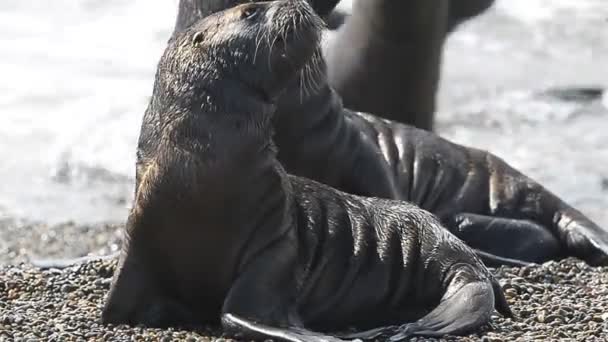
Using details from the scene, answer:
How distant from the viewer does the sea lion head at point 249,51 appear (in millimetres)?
5559

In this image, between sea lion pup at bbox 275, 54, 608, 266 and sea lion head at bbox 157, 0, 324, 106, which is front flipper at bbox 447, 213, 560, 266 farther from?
sea lion head at bbox 157, 0, 324, 106

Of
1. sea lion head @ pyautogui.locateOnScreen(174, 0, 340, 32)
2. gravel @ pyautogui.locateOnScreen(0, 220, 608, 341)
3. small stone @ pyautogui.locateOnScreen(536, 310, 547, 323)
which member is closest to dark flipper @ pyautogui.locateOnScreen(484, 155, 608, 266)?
gravel @ pyautogui.locateOnScreen(0, 220, 608, 341)

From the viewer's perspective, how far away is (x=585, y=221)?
333 inches

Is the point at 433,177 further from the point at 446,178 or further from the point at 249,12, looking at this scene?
the point at 249,12

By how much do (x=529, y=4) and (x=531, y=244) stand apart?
1421cm

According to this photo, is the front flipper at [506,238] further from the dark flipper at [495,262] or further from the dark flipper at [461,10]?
the dark flipper at [461,10]

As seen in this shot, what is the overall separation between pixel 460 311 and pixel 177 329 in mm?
1084

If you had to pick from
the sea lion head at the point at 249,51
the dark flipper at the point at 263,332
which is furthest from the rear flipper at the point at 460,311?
the sea lion head at the point at 249,51

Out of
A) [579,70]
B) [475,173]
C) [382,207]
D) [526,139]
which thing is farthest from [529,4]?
[382,207]

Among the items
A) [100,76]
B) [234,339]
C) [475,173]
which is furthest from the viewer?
[100,76]

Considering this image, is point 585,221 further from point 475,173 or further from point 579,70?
point 579,70

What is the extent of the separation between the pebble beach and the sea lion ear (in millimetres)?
1104

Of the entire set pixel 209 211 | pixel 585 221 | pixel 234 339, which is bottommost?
pixel 585 221

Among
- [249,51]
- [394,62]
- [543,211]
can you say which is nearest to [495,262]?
[543,211]
